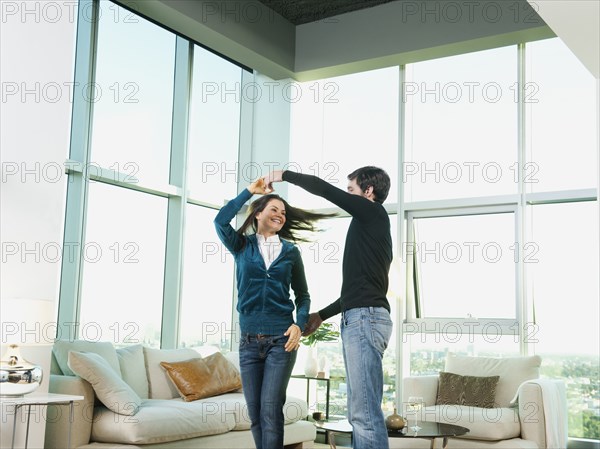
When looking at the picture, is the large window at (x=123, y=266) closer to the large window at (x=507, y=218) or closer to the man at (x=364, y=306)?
the large window at (x=507, y=218)

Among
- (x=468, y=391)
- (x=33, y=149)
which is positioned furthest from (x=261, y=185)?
(x=468, y=391)

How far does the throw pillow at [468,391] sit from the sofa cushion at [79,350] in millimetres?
2575

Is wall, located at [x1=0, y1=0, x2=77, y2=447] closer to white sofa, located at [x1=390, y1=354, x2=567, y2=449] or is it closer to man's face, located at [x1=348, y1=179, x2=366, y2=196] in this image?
man's face, located at [x1=348, y1=179, x2=366, y2=196]

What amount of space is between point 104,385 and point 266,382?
1.61 metres

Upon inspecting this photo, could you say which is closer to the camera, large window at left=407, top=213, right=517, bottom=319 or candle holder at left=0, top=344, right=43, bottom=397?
candle holder at left=0, top=344, right=43, bottom=397

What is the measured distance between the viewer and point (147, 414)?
4492mm

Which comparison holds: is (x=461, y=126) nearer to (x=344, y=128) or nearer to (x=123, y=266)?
(x=344, y=128)

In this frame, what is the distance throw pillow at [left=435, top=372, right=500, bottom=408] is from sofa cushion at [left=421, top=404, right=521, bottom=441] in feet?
0.53

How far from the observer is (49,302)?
12.8ft

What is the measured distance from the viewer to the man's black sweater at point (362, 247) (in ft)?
9.93

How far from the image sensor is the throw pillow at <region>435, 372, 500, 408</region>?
5746 millimetres

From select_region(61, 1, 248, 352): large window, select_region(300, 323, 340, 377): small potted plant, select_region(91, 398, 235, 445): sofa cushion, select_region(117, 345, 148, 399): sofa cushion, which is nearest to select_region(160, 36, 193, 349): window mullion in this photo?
select_region(61, 1, 248, 352): large window

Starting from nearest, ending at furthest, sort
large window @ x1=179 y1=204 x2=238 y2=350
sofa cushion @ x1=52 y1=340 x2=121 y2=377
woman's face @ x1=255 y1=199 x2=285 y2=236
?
woman's face @ x1=255 y1=199 x2=285 y2=236
sofa cushion @ x1=52 y1=340 x2=121 y2=377
large window @ x1=179 y1=204 x2=238 y2=350

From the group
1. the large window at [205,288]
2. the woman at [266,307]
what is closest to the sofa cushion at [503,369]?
the large window at [205,288]
